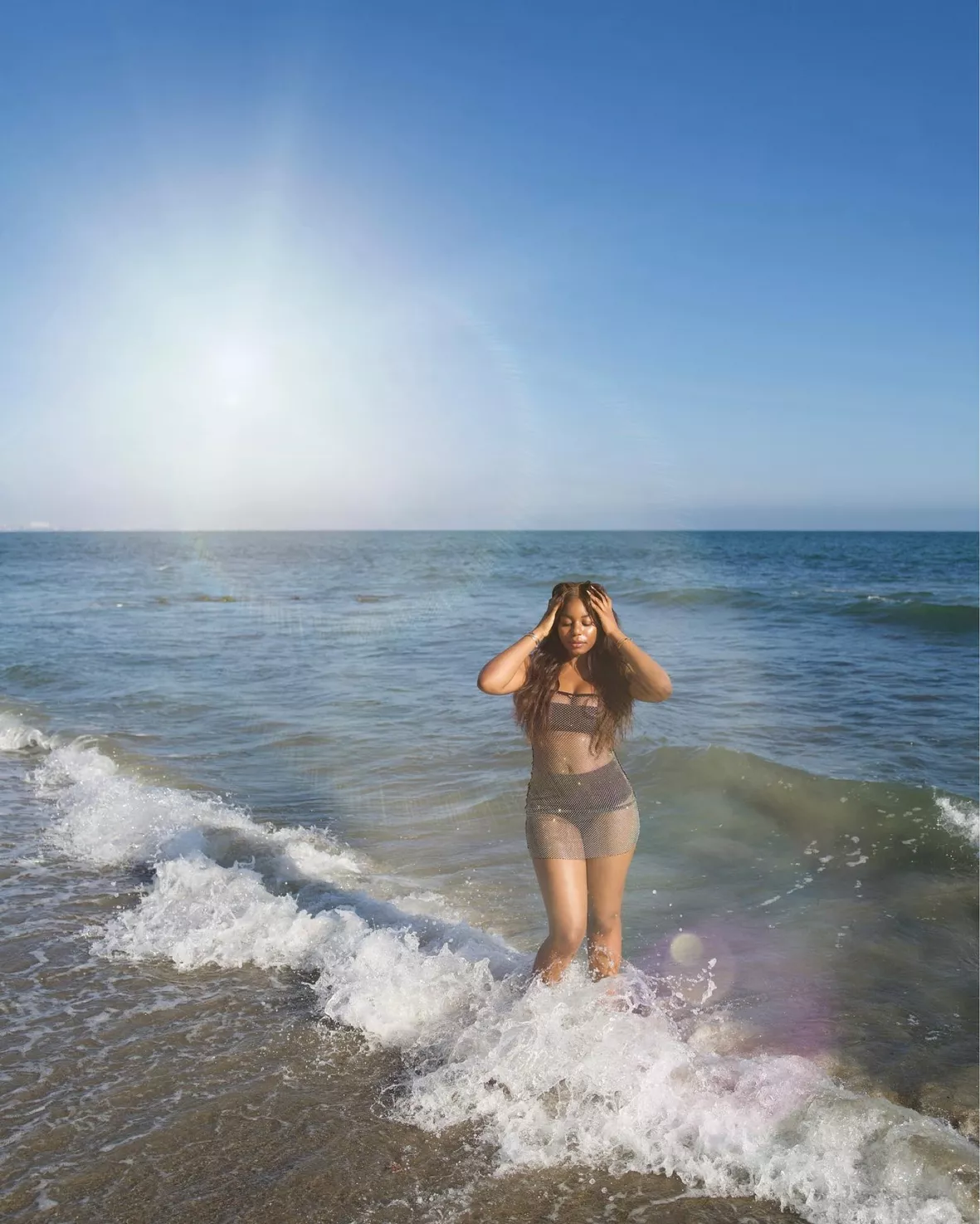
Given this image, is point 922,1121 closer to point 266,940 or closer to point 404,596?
point 266,940

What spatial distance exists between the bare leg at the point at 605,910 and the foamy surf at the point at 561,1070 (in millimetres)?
120

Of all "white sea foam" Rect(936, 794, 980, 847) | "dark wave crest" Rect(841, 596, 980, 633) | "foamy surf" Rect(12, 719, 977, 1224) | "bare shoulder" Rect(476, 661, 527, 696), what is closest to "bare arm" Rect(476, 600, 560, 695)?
"bare shoulder" Rect(476, 661, 527, 696)

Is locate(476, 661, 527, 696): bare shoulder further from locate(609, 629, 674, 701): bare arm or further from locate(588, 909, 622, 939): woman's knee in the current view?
locate(588, 909, 622, 939): woman's knee

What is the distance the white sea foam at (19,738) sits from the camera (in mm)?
11672

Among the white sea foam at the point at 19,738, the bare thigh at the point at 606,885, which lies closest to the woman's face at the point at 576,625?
the bare thigh at the point at 606,885

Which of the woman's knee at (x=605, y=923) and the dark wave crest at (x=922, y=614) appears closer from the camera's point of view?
the woman's knee at (x=605, y=923)

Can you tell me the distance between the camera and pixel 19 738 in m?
11.9

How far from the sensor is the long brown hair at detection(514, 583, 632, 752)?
468 centimetres

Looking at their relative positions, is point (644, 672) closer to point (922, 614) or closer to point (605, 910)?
point (605, 910)

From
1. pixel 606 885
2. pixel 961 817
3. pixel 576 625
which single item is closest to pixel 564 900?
pixel 606 885

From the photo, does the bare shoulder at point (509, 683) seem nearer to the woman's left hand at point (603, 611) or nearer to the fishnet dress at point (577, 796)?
the fishnet dress at point (577, 796)

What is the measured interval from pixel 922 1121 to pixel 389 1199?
2.52 meters

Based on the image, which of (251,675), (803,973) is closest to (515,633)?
(251,675)

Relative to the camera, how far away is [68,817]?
852 centimetres
